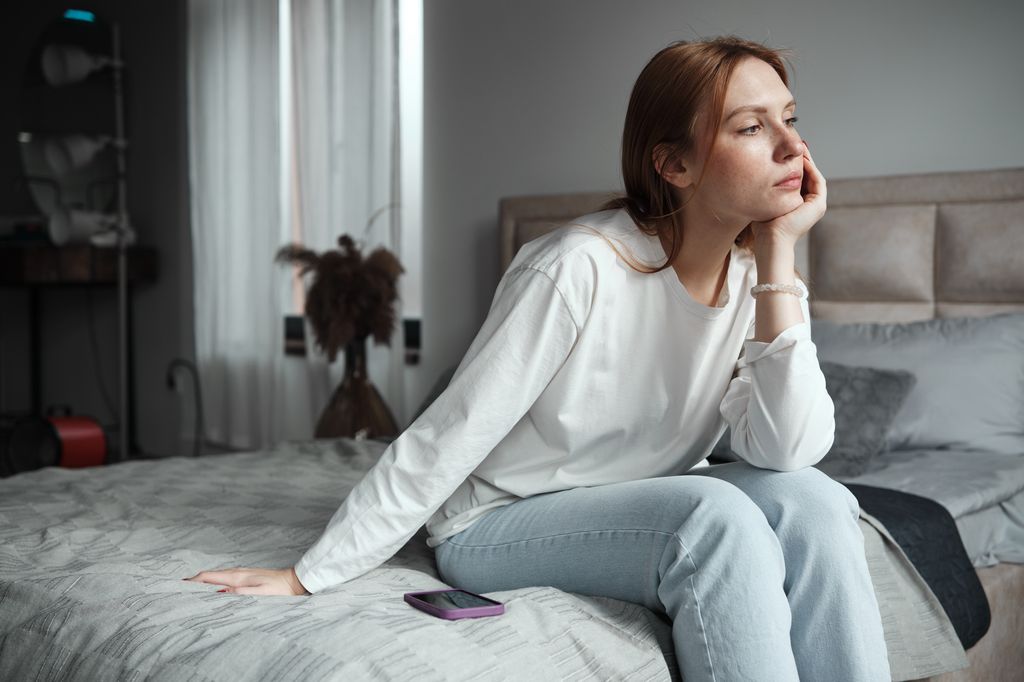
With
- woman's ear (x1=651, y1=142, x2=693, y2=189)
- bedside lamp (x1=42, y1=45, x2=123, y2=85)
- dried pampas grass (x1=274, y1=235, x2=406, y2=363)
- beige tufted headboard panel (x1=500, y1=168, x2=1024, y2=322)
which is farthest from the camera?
bedside lamp (x1=42, y1=45, x2=123, y2=85)

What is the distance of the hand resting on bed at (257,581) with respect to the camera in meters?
1.30

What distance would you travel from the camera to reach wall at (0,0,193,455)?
192 inches

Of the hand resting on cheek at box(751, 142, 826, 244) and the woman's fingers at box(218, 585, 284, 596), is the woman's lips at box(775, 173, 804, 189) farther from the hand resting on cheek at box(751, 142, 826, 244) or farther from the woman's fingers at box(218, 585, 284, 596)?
the woman's fingers at box(218, 585, 284, 596)

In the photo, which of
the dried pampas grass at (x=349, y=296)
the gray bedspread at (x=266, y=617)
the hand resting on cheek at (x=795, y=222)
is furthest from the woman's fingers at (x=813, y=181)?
the dried pampas grass at (x=349, y=296)

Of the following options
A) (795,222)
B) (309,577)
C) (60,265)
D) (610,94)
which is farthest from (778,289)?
(60,265)

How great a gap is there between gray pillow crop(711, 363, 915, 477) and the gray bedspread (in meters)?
0.54

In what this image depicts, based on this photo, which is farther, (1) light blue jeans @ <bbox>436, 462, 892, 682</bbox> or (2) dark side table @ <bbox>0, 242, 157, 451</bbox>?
(2) dark side table @ <bbox>0, 242, 157, 451</bbox>

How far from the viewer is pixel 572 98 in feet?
11.5

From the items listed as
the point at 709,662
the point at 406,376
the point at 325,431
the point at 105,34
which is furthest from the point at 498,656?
the point at 105,34

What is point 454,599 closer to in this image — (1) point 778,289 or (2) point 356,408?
(1) point 778,289

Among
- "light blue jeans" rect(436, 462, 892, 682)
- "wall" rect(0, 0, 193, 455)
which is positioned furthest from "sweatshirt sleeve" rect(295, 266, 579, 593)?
"wall" rect(0, 0, 193, 455)

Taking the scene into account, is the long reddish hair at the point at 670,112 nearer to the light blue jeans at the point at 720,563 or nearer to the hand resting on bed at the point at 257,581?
the light blue jeans at the point at 720,563

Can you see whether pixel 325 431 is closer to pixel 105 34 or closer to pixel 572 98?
pixel 572 98

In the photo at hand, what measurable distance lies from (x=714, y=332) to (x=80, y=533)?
1.04 metres
